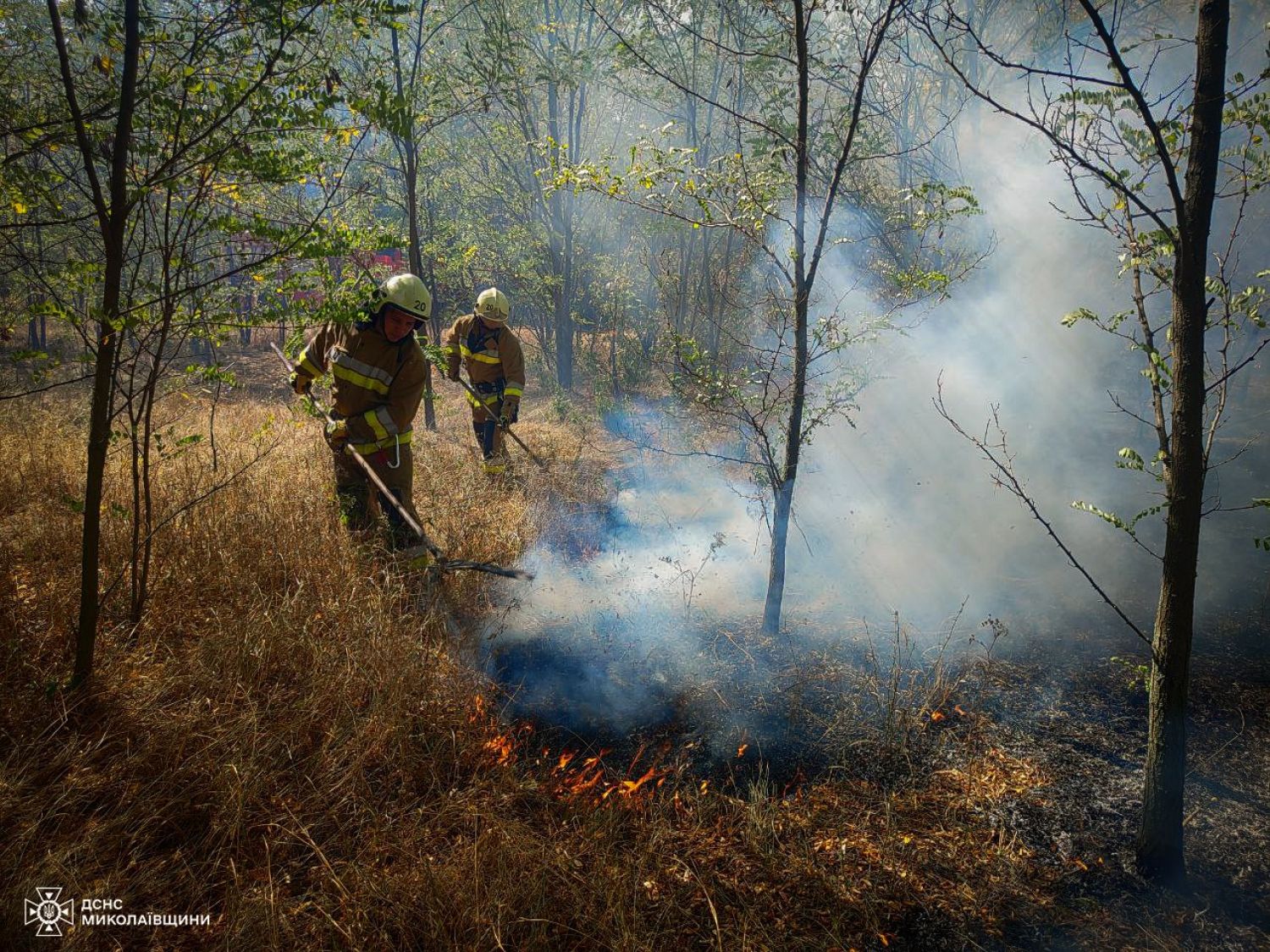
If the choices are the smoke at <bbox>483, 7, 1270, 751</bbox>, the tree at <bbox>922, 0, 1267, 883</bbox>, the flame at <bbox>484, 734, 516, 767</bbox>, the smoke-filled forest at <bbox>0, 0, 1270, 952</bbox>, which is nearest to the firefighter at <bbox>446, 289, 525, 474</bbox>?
the smoke-filled forest at <bbox>0, 0, 1270, 952</bbox>

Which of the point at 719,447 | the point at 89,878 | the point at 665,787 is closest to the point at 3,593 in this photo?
the point at 89,878

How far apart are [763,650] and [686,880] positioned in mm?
1853

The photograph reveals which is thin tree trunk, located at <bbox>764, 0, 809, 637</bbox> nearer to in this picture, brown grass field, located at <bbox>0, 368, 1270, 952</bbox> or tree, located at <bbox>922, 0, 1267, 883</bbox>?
tree, located at <bbox>922, 0, 1267, 883</bbox>

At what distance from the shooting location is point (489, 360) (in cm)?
704

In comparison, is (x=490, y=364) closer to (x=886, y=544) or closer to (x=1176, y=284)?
(x=886, y=544)

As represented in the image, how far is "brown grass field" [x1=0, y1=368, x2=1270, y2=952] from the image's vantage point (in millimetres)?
2090

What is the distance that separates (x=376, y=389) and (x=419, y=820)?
3.02m

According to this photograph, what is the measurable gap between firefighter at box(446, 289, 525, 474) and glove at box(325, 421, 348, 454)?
7.60 feet

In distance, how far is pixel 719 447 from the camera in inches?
335

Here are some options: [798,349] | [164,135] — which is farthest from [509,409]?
[164,135]

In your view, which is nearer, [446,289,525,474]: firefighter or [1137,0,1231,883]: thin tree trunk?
[1137,0,1231,883]: thin tree trunk

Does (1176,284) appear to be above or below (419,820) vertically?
above

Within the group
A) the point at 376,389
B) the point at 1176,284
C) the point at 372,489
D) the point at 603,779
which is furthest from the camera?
the point at 372,489

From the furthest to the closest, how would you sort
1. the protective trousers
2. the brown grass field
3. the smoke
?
the protective trousers → the smoke → the brown grass field
